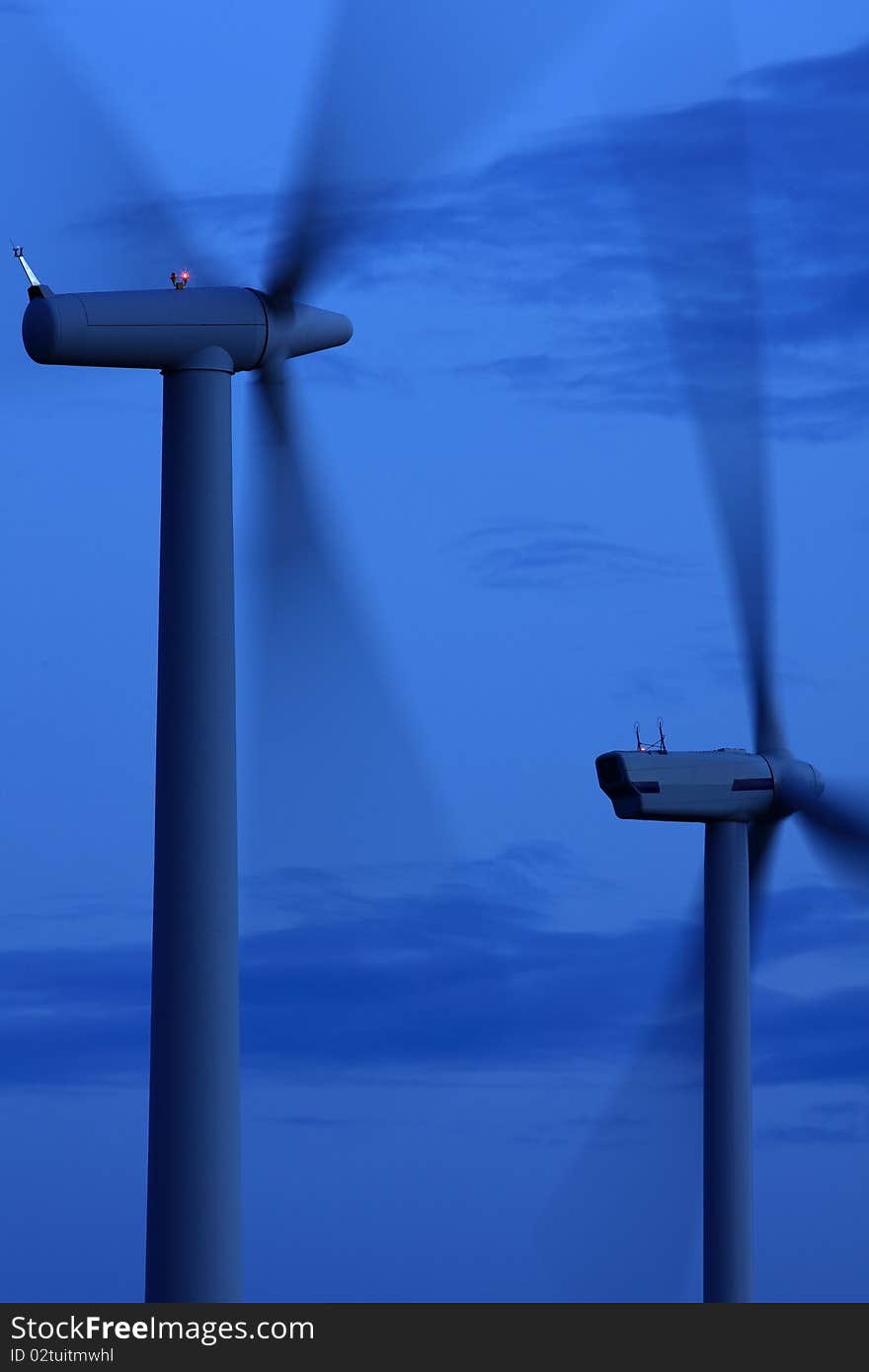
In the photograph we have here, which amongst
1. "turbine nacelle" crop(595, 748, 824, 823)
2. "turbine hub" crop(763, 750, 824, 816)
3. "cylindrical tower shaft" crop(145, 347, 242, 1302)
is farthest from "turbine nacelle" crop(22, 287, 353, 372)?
"turbine hub" crop(763, 750, 824, 816)

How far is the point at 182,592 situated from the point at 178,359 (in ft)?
11.6

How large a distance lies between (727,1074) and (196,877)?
975 inches

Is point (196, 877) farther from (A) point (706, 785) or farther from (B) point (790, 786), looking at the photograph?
(B) point (790, 786)

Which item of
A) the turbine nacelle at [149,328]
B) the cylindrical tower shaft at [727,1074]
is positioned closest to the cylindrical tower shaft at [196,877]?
the turbine nacelle at [149,328]

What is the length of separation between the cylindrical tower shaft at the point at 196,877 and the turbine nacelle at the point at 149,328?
42cm

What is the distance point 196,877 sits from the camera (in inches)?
1342

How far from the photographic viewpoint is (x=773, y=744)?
57750 mm

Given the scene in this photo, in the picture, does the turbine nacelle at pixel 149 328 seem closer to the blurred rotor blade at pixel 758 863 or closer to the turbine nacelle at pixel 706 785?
the turbine nacelle at pixel 706 785

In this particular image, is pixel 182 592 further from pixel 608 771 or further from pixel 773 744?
pixel 773 744

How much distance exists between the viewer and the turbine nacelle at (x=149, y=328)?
115 ft

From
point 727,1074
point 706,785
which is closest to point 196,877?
point 706,785

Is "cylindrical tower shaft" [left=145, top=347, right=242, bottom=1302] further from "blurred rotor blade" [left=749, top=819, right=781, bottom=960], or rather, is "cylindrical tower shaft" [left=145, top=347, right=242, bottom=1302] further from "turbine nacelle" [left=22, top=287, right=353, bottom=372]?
"blurred rotor blade" [left=749, top=819, right=781, bottom=960]

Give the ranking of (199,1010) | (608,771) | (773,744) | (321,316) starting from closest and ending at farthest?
(199,1010) → (321,316) → (608,771) → (773,744)
